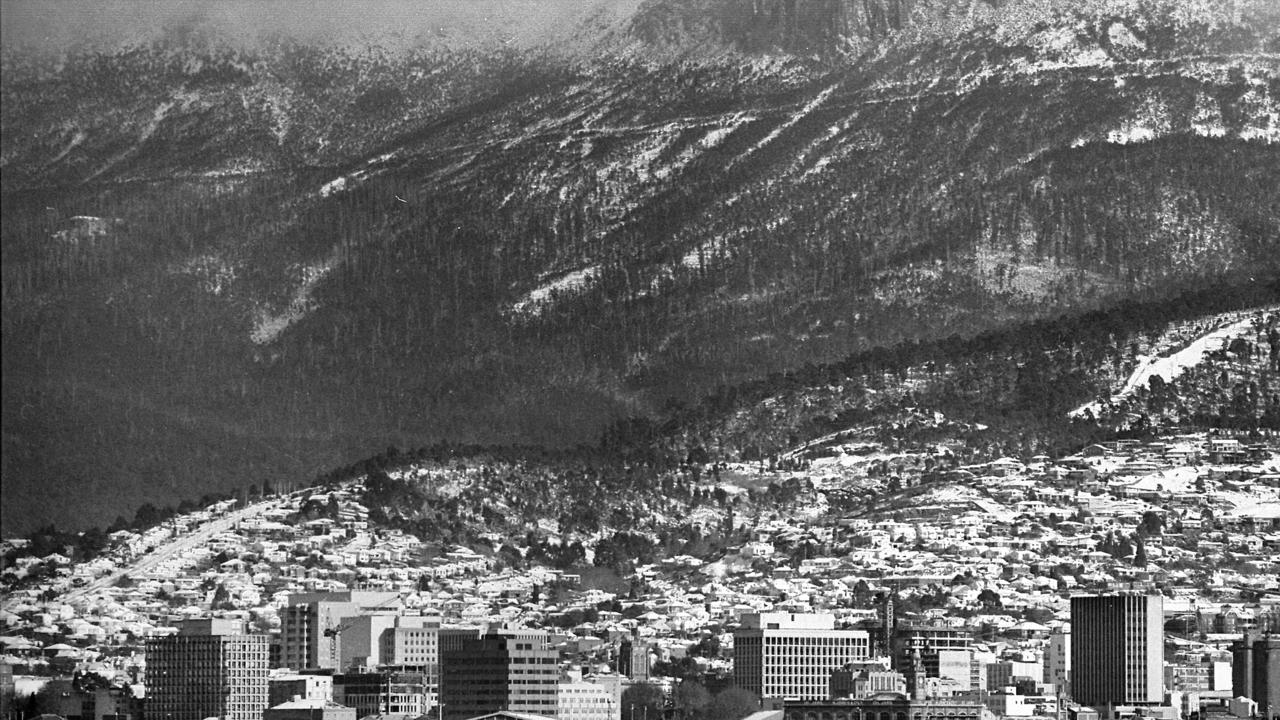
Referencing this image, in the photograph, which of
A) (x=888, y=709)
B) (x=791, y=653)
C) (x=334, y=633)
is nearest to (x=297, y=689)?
(x=334, y=633)

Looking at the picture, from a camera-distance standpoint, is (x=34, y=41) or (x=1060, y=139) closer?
(x=1060, y=139)

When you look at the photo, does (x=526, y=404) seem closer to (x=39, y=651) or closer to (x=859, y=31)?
(x=859, y=31)

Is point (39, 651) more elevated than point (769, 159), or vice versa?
point (769, 159)

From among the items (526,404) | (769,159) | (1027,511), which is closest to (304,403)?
(526,404)

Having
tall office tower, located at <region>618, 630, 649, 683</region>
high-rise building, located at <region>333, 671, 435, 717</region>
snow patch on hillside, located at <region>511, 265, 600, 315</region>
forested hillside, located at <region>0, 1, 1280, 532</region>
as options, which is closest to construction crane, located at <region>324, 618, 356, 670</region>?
high-rise building, located at <region>333, 671, 435, 717</region>

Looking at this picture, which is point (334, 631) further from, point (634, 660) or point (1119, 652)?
point (1119, 652)

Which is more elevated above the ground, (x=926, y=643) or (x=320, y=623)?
(x=320, y=623)

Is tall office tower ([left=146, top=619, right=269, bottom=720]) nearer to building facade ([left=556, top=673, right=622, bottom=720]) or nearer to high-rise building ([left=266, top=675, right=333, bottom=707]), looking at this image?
high-rise building ([left=266, top=675, right=333, bottom=707])
